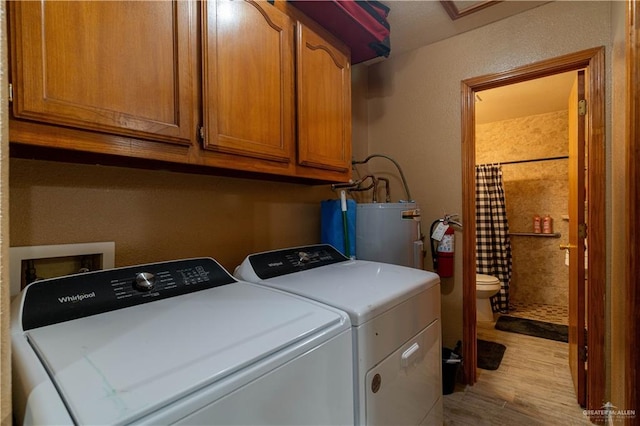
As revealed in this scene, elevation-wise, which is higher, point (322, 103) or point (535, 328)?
point (322, 103)

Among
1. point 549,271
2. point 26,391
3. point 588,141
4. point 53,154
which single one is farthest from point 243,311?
point 549,271

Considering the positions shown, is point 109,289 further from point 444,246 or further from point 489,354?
point 489,354

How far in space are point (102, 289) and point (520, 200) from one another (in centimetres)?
430

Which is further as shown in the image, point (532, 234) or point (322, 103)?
point (532, 234)

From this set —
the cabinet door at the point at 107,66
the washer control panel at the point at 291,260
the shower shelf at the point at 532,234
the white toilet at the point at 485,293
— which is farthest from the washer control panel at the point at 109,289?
the shower shelf at the point at 532,234

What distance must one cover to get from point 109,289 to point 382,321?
0.84 meters

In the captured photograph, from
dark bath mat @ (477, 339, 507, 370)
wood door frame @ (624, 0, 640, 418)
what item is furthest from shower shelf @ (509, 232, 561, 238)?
wood door frame @ (624, 0, 640, 418)

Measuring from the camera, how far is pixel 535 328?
9.68 ft

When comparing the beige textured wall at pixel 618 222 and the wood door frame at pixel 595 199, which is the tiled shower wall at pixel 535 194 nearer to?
the wood door frame at pixel 595 199

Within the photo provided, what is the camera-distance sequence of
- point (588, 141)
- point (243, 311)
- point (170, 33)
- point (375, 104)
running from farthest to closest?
point (375, 104) → point (588, 141) → point (170, 33) → point (243, 311)

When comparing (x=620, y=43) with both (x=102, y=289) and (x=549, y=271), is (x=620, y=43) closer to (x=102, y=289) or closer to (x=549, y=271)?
(x=102, y=289)

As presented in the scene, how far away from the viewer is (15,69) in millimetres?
690

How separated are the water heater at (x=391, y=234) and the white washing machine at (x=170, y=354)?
99cm

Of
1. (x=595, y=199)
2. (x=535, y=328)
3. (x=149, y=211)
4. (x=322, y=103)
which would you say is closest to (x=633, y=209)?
(x=595, y=199)
